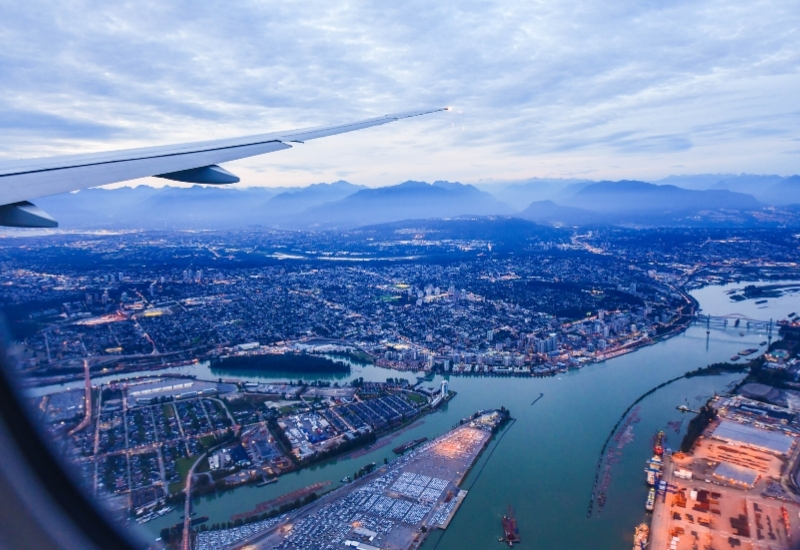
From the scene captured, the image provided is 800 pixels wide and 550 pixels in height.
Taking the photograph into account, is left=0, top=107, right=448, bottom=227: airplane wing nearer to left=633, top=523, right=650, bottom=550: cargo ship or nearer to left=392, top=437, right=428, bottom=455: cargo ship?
left=633, top=523, right=650, bottom=550: cargo ship

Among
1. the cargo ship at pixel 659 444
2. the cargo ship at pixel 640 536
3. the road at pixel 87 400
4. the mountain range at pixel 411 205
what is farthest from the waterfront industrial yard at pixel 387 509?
the mountain range at pixel 411 205

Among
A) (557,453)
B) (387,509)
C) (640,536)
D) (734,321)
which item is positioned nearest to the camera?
(640,536)

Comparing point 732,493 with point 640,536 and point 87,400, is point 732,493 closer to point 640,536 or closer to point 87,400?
point 640,536

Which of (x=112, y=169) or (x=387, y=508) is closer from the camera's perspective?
(x=112, y=169)

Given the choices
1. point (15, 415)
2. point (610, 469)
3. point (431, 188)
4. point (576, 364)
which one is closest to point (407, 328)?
point (576, 364)

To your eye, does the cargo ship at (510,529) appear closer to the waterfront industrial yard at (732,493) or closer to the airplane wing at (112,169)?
the waterfront industrial yard at (732,493)

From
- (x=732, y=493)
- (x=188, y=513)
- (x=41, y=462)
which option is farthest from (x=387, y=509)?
(x=41, y=462)

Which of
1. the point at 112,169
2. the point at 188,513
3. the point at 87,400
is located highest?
the point at 112,169

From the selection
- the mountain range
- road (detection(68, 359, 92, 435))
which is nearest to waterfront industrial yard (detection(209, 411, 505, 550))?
road (detection(68, 359, 92, 435))
